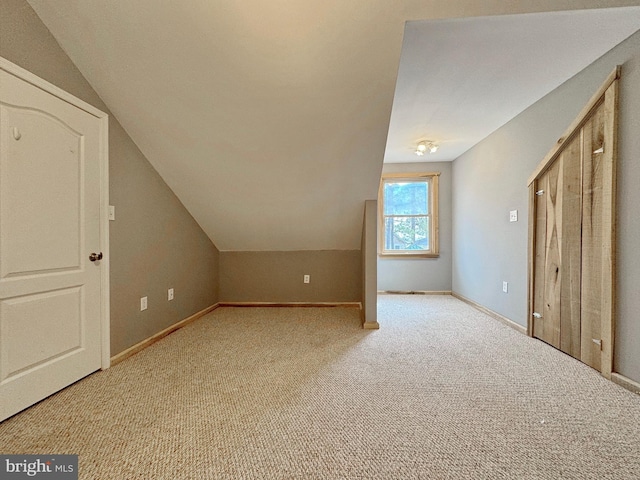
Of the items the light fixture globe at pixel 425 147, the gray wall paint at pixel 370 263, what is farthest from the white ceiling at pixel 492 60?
the gray wall paint at pixel 370 263

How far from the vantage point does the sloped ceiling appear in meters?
1.58

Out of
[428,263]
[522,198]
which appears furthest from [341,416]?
[428,263]

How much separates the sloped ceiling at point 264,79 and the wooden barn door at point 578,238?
22.6 inches

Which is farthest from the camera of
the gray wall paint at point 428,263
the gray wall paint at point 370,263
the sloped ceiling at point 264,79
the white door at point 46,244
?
the gray wall paint at point 428,263

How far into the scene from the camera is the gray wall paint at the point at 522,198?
1.74 m

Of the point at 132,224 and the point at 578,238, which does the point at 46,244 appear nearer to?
the point at 132,224

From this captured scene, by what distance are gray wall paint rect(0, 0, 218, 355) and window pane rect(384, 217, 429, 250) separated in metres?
3.11

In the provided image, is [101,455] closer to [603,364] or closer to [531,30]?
[603,364]

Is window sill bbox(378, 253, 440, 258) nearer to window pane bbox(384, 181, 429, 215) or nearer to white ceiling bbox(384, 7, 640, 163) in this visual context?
window pane bbox(384, 181, 429, 215)

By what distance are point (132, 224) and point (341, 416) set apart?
2.14 metres

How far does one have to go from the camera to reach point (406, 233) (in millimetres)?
4891

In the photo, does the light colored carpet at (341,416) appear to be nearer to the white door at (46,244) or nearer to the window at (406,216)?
the white door at (46,244)

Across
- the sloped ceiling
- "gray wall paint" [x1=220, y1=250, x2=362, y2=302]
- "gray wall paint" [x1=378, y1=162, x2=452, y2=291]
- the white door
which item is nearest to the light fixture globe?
the sloped ceiling

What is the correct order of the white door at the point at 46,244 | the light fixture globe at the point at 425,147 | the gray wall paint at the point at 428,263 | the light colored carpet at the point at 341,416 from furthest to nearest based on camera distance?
the gray wall paint at the point at 428,263 → the light fixture globe at the point at 425,147 → the white door at the point at 46,244 → the light colored carpet at the point at 341,416
